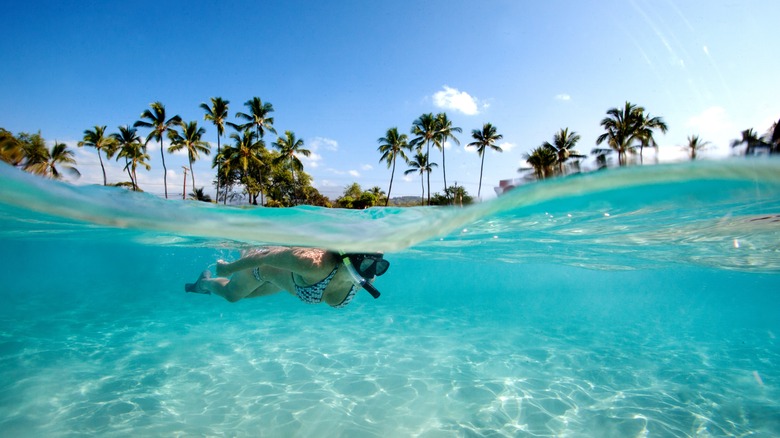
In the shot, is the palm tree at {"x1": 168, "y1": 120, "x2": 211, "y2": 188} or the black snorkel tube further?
the palm tree at {"x1": 168, "y1": 120, "x2": 211, "y2": 188}

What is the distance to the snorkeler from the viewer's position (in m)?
5.68

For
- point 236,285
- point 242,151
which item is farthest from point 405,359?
point 242,151

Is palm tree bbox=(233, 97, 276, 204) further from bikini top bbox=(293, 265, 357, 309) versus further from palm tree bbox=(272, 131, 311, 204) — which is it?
bikini top bbox=(293, 265, 357, 309)

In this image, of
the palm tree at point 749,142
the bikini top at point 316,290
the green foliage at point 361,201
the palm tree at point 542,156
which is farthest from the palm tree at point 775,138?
the green foliage at point 361,201

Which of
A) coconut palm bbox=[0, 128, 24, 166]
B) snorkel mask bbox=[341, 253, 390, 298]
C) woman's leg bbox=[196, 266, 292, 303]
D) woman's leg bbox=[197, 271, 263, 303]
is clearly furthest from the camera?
woman's leg bbox=[197, 271, 263, 303]

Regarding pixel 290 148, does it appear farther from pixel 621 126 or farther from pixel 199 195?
pixel 621 126

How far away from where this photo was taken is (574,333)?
15.7 metres

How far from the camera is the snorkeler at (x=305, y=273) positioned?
5676 mm

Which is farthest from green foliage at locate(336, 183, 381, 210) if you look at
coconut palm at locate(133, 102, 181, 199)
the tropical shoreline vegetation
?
coconut palm at locate(133, 102, 181, 199)


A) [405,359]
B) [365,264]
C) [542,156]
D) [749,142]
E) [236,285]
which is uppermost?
[542,156]

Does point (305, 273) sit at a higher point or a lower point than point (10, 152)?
lower

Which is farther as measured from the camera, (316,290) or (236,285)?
(236,285)

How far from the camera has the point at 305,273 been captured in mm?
6117

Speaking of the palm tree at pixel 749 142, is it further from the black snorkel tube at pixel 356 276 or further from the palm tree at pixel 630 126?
the palm tree at pixel 630 126
